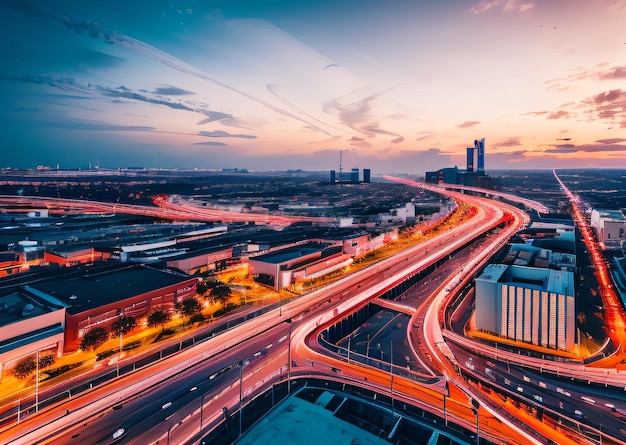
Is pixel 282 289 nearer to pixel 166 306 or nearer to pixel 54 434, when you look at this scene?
pixel 166 306

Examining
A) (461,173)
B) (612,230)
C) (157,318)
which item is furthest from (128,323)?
(461,173)

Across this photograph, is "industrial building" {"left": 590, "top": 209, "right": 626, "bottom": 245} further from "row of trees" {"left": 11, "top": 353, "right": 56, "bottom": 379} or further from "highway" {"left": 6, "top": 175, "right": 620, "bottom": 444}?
"row of trees" {"left": 11, "top": 353, "right": 56, "bottom": 379}

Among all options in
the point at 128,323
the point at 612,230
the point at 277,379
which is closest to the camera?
the point at 277,379

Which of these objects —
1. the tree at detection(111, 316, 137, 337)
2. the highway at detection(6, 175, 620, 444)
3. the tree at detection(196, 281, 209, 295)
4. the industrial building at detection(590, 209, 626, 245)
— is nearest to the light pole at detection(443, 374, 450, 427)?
the highway at detection(6, 175, 620, 444)

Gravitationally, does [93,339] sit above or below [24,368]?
above

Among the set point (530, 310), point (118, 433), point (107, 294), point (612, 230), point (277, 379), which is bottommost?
point (118, 433)

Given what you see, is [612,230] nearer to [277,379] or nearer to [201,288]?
[277,379]
